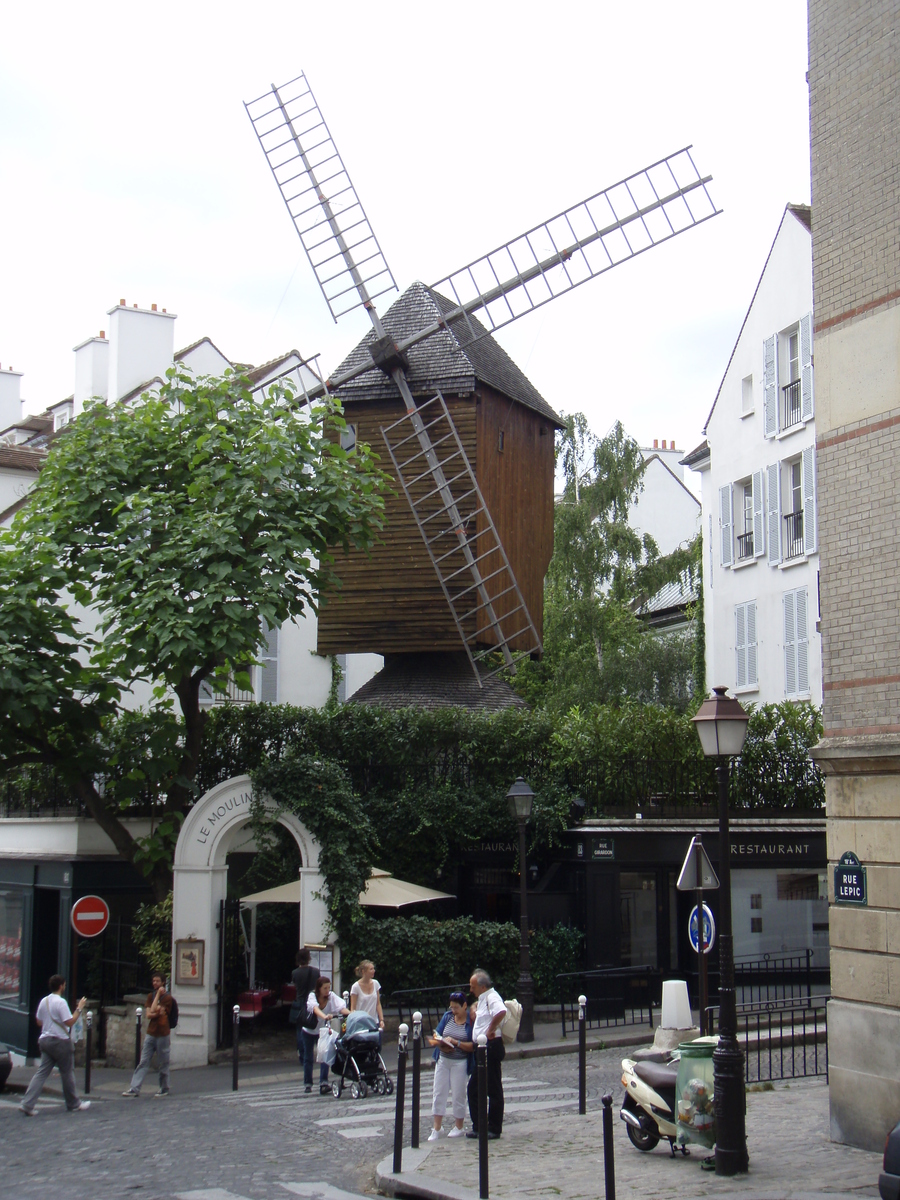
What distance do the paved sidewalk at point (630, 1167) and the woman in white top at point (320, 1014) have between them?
3.80 m

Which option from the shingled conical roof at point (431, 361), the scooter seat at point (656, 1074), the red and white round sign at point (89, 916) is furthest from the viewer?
the shingled conical roof at point (431, 361)

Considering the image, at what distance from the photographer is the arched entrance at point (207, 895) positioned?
62.7ft

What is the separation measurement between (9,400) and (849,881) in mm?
37498

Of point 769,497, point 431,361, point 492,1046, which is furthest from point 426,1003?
point 769,497

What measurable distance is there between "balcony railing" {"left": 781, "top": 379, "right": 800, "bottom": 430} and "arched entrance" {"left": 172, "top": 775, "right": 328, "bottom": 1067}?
1541 cm

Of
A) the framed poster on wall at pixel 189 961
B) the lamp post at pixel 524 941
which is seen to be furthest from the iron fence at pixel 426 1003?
the framed poster on wall at pixel 189 961

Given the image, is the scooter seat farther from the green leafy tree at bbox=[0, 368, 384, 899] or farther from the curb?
the green leafy tree at bbox=[0, 368, 384, 899]

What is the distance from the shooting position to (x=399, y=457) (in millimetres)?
25156

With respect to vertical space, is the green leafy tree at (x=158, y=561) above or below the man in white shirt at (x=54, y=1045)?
above

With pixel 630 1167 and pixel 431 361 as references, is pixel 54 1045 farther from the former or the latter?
pixel 431 361

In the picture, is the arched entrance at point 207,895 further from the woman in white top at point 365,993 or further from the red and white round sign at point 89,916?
the woman in white top at point 365,993

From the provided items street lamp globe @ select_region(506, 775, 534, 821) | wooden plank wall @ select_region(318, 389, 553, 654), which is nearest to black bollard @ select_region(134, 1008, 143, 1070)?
street lamp globe @ select_region(506, 775, 534, 821)

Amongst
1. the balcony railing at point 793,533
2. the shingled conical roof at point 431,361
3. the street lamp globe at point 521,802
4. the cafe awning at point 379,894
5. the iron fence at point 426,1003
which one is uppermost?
the shingled conical roof at point 431,361

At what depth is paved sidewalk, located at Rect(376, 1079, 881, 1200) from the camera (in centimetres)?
969
